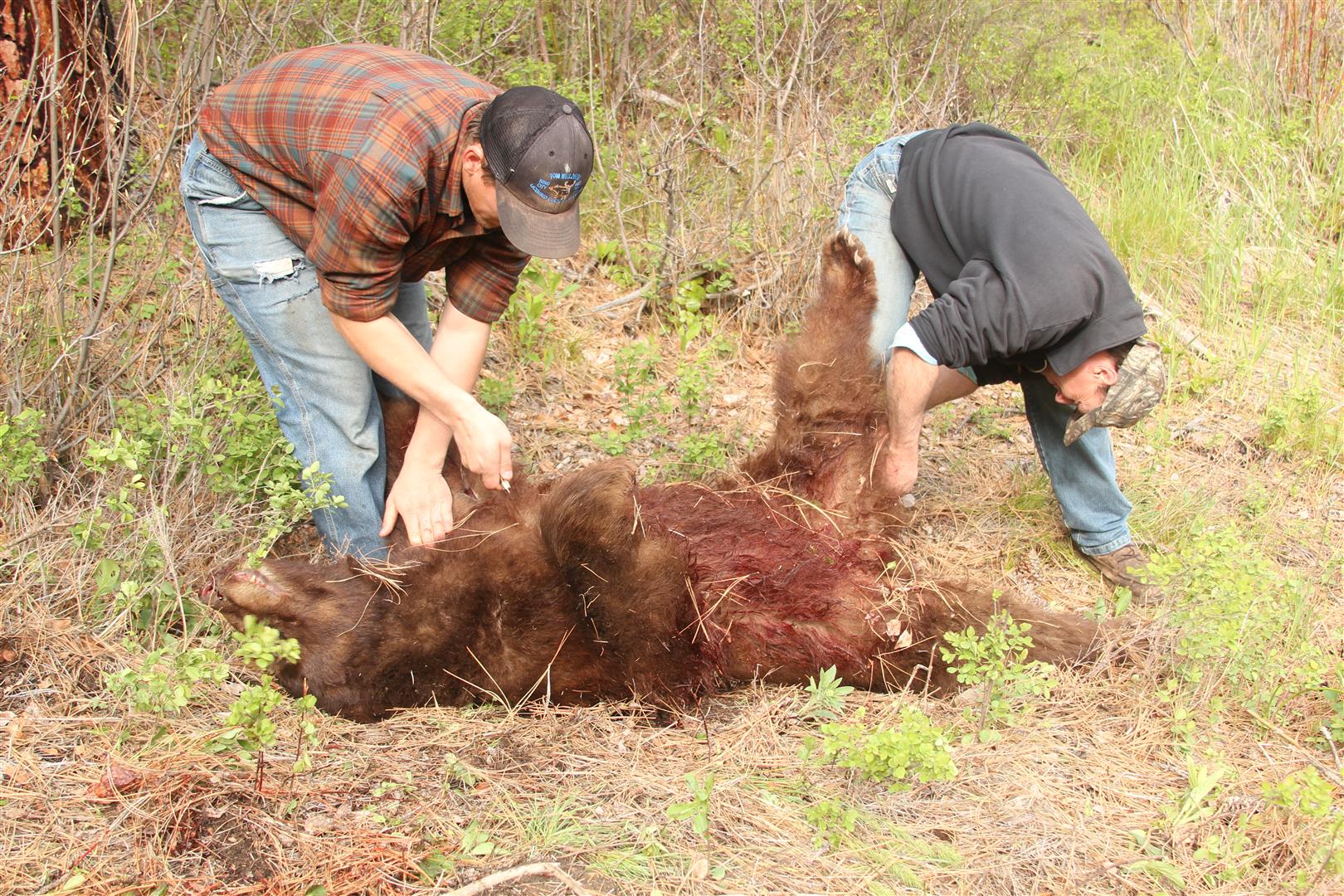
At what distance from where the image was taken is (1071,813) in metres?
2.70

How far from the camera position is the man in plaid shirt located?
2.66 meters

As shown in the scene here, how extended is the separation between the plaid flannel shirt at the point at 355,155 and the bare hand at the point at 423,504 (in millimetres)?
613

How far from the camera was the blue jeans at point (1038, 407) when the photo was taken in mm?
3762

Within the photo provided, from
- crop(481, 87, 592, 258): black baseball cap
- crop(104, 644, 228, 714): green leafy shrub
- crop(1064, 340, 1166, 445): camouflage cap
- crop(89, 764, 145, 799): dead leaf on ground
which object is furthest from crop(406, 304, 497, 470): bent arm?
crop(1064, 340, 1166, 445): camouflage cap

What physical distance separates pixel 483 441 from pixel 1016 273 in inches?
69.7

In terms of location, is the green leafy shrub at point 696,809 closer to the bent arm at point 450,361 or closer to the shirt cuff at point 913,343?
the bent arm at point 450,361

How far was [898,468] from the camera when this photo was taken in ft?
11.6

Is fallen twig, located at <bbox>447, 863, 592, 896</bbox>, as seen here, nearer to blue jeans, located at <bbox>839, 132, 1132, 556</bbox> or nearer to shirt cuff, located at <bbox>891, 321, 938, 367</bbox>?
shirt cuff, located at <bbox>891, 321, 938, 367</bbox>

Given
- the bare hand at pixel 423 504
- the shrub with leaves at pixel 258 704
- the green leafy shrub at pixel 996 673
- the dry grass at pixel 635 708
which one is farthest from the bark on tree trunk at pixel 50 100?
the green leafy shrub at pixel 996 673

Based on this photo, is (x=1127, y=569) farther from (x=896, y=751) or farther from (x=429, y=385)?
(x=429, y=385)

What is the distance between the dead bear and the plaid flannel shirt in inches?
32.8

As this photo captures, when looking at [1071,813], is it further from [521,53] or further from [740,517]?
[521,53]

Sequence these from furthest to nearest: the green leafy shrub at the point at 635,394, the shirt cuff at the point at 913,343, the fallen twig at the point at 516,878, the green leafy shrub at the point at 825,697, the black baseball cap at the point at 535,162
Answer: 1. the green leafy shrub at the point at 635,394
2. the shirt cuff at the point at 913,343
3. the green leafy shrub at the point at 825,697
4. the black baseball cap at the point at 535,162
5. the fallen twig at the point at 516,878

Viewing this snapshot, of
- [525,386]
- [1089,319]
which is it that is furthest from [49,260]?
[1089,319]
